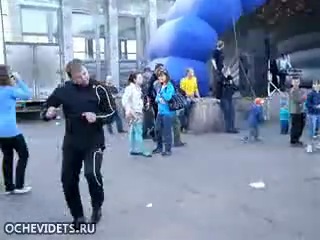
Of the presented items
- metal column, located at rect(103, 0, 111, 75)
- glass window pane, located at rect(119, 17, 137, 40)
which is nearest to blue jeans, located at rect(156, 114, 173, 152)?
metal column, located at rect(103, 0, 111, 75)

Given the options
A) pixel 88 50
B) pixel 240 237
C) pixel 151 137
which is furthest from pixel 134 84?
pixel 88 50

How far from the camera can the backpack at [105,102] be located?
529 cm

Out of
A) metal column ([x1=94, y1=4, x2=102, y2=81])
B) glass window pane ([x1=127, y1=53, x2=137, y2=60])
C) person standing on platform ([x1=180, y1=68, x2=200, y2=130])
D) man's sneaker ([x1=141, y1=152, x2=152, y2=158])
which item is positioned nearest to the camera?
man's sneaker ([x1=141, y1=152, x2=152, y2=158])

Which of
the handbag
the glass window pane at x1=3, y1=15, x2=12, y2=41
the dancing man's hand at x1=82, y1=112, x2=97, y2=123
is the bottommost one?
the handbag

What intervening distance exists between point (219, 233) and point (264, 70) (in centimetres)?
1332

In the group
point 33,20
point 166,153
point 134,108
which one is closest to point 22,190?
point 134,108

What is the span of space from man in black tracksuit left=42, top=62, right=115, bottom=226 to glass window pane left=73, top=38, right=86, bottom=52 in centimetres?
1977

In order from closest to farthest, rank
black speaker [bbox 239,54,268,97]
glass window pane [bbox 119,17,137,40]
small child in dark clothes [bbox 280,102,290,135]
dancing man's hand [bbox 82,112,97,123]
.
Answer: dancing man's hand [bbox 82,112,97,123]
small child in dark clothes [bbox 280,102,290,135]
black speaker [bbox 239,54,268,97]
glass window pane [bbox 119,17,137,40]

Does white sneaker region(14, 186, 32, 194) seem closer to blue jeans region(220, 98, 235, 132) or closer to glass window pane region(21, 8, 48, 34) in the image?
blue jeans region(220, 98, 235, 132)

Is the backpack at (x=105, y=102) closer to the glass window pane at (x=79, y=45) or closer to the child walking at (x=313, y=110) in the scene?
the child walking at (x=313, y=110)

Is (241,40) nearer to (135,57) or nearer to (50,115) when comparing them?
(135,57)

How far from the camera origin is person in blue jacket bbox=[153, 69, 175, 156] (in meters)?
9.84

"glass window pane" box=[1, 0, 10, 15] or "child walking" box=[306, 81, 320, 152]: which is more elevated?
"glass window pane" box=[1, 0, 10, 15]

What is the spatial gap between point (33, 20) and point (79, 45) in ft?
9.67
